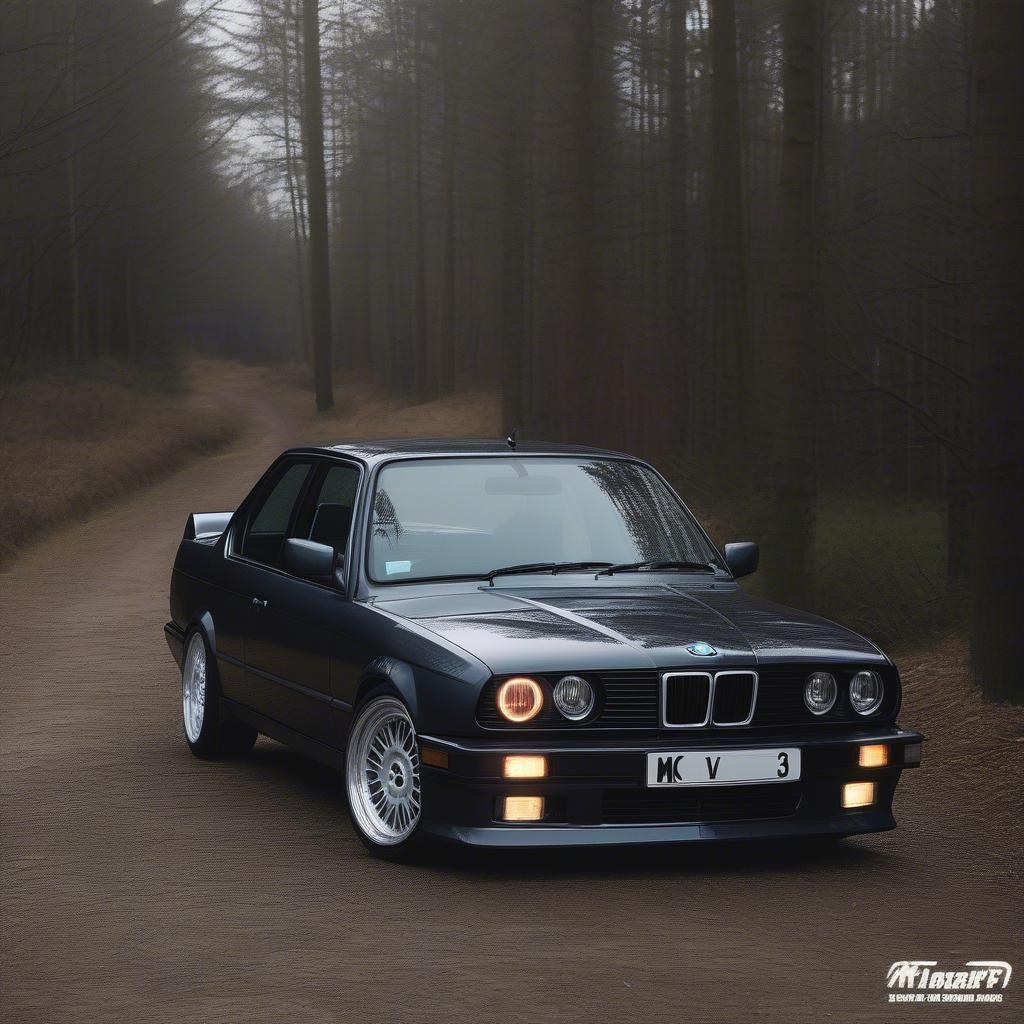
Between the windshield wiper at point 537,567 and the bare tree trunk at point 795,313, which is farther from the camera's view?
the bare tree trunk at point 795,313

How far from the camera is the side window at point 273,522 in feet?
27.3

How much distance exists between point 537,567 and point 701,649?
1232mm

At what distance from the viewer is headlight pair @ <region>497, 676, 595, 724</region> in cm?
595

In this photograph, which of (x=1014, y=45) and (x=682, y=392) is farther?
(x=682, y=392)

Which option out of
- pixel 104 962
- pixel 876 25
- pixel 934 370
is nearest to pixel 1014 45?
pixel 104 962

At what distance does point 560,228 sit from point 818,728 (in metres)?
30.5

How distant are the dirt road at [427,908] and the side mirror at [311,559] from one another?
1078 mm

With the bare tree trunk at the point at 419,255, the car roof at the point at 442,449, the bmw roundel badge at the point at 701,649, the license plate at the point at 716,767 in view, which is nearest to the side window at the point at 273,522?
the car roof at the point at 442,449

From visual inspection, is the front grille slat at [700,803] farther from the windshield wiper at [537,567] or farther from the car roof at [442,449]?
the car roof at [442,449]

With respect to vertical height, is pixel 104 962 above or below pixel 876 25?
below

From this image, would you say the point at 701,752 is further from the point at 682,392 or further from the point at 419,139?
the point at 419,139

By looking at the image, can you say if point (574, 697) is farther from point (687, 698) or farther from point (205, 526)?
point (205, 526)

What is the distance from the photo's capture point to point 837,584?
55.4 ft

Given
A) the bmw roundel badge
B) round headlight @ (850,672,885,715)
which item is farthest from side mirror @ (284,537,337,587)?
round headlight @ (850,672,885,715)
